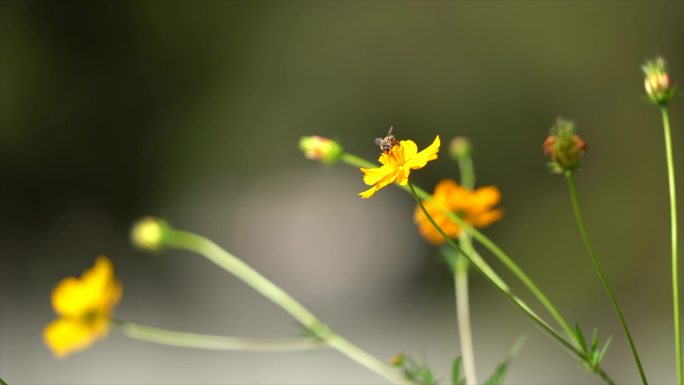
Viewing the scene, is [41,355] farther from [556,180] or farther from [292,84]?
[556,180]

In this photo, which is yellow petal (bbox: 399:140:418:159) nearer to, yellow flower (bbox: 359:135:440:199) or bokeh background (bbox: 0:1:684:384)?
yellow flower (bbox: 359:135:440:199)

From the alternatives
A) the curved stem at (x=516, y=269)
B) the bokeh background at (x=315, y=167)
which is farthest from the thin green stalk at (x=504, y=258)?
the bokeh background at (x=315, y=167)

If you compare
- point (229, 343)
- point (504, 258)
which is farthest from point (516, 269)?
point (229, 343)

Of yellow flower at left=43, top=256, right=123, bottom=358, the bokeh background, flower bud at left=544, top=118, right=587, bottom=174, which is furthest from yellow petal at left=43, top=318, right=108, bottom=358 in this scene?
the bokeh background

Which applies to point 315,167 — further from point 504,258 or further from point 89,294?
point 504,258

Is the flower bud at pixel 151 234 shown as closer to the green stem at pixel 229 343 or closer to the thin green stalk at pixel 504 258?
the green stem at pixel 229 343

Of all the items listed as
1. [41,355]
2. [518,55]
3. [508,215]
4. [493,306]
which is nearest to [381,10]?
[518,55]
